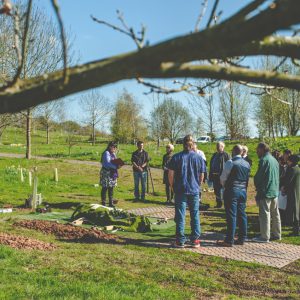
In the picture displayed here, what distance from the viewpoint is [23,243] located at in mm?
8547

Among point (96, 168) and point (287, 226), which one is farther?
point (96, 168)

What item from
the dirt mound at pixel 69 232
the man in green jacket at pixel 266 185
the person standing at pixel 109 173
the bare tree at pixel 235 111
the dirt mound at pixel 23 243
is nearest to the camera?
the dirt mound at pixel 23 243

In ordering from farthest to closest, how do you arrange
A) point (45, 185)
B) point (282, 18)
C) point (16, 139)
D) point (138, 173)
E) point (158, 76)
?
1. point (16, 139)
2. point (45, 185)
3. point (138, 173)
4. point (158, 76)
5. point (282, 18)

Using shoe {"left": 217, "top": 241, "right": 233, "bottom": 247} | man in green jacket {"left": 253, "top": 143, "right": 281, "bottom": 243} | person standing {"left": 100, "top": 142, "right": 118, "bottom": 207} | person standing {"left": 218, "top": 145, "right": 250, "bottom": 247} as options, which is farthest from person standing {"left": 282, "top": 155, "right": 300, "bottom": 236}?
person standing {"left": 100, "top": 142, "right": 118, "bottom": 207}

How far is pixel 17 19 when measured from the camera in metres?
2.49

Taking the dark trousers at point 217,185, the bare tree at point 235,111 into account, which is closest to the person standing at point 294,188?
the dark trousers at point 217,185

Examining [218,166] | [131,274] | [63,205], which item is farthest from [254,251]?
[63,205]

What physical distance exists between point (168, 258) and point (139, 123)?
55222 millimetres

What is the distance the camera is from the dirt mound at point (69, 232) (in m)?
9.43

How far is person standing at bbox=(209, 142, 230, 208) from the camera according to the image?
1408 cm

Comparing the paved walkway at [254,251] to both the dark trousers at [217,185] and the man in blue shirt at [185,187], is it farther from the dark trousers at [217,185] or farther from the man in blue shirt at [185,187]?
the dark trousers at [217,185]

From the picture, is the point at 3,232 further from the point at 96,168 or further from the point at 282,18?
the point at 96,168

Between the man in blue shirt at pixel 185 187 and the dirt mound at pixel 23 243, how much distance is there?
95.6 inches

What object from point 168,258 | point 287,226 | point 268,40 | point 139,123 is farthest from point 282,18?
point 139,123
